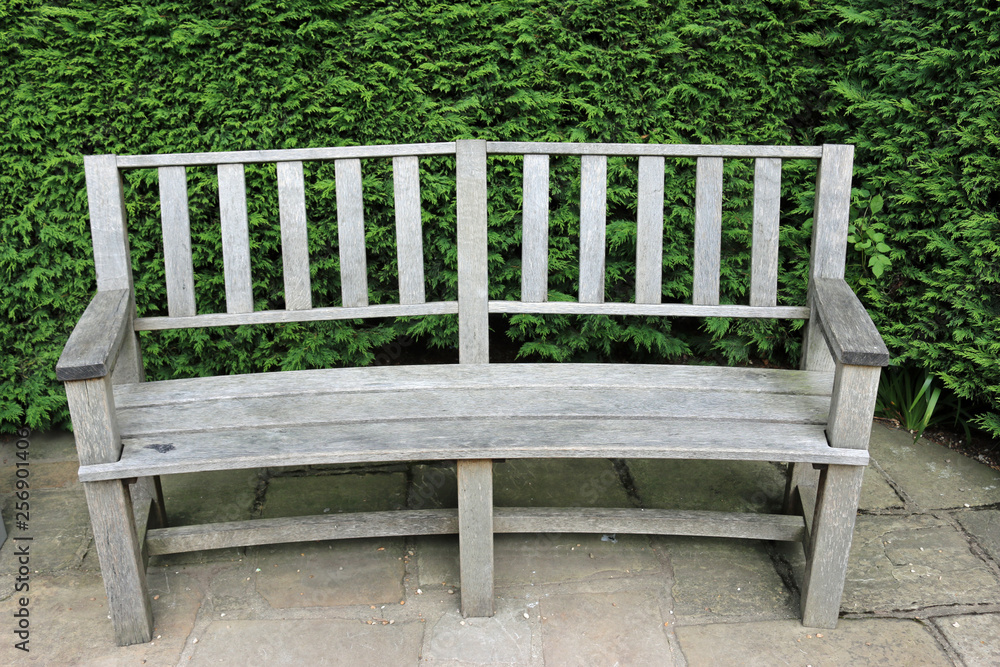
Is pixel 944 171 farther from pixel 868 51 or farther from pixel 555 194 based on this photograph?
pixel 555 194

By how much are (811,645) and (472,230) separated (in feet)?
4.99

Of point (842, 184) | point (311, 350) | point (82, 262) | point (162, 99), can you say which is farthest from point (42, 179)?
point (842, 184)

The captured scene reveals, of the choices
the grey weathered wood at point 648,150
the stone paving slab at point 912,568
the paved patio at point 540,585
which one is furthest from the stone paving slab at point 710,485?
the grey weathered wood at point 648,150

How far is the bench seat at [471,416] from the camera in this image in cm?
205

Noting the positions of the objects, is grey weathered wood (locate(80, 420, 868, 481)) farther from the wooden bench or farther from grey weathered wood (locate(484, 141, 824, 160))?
grey weathered wood (locate(484, 141, 824, 160))

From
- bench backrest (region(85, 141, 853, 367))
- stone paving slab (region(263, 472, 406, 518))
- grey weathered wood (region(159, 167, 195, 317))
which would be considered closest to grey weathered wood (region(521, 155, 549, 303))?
bench backrest (region(85, 141, 853, 367))

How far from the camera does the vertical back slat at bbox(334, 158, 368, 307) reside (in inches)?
99.2

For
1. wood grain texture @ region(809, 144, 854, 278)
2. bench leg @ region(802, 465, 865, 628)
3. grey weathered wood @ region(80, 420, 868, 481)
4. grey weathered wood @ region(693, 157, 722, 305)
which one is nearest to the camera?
grey weathered wood @ region(80, 420, 868, 481)

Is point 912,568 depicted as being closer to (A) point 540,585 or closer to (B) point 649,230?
(A) point 540,585

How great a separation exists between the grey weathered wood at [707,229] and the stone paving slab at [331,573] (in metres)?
1.29

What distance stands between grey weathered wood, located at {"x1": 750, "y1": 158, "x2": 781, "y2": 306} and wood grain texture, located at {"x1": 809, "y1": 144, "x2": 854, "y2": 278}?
120 millimetres

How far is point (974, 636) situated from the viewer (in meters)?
2.24

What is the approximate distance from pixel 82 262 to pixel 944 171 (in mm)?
3322

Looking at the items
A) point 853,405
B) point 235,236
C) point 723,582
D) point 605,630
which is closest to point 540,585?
point 605,630
